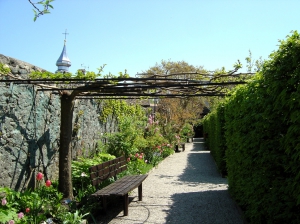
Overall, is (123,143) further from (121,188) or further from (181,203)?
(121,188)

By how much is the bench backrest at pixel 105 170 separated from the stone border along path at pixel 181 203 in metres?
0.60

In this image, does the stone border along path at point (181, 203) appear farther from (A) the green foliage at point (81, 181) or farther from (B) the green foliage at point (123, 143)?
(B) the green foliage at point (123, 143)

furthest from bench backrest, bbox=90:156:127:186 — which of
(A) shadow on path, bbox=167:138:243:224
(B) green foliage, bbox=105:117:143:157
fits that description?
(B) green foliage, bbox=105:117:143:157

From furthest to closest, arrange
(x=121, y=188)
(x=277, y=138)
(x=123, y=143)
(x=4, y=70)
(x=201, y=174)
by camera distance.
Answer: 1. (x=201, y=174)
2. (x=123, y=143)
3. (x=121, y=188)
4. (x=4, y=70)
5. (x=277, y=138)

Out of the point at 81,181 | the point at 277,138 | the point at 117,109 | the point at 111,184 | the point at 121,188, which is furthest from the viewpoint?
the point at 117,109

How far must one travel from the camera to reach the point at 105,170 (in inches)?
240

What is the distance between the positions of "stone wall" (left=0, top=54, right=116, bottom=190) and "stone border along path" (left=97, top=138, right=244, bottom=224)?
156 centimetres

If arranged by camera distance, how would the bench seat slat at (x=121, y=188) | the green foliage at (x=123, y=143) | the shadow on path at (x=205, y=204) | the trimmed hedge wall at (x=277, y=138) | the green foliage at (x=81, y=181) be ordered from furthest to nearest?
the green foliage at (x=123, y=143)
the green foliage at (x=81, y=181)
the shadow on path at (x=205, y=204)
the bench seat slat at (x=121, y=188)
the trimmed hedge wall at (x=277, y=138)

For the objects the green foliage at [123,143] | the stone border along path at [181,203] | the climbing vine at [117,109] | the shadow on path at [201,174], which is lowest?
the stone border along path at [181,203]

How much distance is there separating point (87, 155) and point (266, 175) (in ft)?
20.3

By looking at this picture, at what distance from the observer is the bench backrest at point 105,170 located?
5.50 m

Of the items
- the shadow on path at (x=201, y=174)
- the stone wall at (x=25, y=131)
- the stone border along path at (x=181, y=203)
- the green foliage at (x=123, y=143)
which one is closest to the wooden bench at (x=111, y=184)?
the stone border along path at (x=181, y=203)

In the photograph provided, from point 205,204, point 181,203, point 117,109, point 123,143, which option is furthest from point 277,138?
Answer: point 117,109

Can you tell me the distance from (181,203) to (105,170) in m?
1.66
